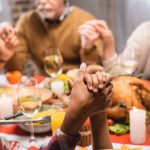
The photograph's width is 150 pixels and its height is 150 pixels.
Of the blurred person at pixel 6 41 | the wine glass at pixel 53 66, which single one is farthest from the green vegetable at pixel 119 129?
the blurred person at pixel 6 41

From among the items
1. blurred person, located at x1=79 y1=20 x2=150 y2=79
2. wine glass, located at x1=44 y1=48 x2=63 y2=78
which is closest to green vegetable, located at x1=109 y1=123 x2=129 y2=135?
wine glass, located at x1=44 y1=48 x2=63 y2=78

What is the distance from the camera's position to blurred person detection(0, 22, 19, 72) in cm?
211

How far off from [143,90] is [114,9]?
9.35ft

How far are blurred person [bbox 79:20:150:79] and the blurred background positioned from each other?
1221mm

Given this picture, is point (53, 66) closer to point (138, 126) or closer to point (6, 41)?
point (6, 41)

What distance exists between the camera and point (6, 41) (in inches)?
85.8

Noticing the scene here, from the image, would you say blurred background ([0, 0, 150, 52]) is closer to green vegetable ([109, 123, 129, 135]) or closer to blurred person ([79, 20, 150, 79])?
blurred person ([79, 20, 150, 79])

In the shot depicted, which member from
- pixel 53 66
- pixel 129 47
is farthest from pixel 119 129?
pixel 129 47

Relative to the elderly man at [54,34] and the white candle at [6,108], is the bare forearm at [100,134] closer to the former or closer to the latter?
the white candle at [6,108]

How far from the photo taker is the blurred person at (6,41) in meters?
2.11

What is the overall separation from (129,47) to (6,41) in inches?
32.4

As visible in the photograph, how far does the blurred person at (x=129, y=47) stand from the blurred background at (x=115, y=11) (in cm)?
122

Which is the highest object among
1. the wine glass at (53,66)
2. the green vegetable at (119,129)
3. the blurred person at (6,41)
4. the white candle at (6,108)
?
the blurred person at (6,41)

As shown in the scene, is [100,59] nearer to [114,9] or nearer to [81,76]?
[81,76]
